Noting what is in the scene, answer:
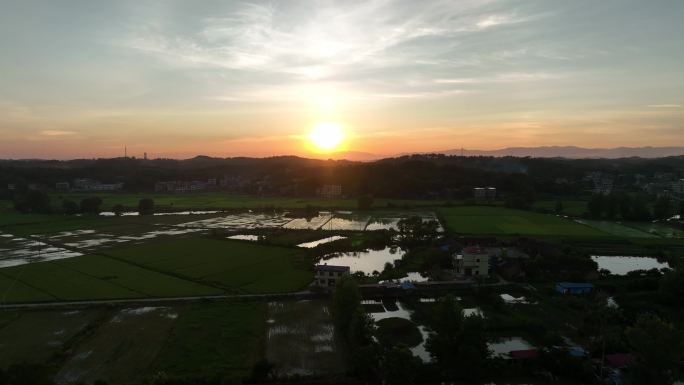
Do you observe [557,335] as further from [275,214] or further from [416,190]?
[416,190]

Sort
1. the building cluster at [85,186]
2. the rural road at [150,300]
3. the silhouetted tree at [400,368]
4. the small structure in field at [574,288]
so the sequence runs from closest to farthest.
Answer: the silhouetted tree at [400,368]
the rural road at [150,300]
the small structure in field at [574,288]
the building cluster at [85,186]

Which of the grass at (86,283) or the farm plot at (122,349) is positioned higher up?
the grass at (86,283)

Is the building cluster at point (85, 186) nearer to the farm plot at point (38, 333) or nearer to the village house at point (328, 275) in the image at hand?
the farm plot at point (38, 333)

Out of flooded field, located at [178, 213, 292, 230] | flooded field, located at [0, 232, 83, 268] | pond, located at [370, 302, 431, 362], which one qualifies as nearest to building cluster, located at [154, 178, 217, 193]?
flooded field, located at [178, 213, 292, 230]

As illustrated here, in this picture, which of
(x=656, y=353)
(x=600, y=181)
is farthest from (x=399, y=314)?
(x=600, y=181)

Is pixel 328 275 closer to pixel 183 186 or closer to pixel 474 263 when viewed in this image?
pixel 474 263

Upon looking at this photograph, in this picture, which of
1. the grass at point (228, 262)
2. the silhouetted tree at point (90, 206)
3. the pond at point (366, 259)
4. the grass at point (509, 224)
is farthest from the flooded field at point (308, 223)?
the silhouetted tree at point (90, 206)
